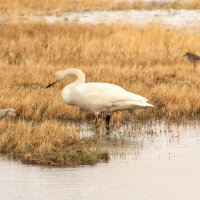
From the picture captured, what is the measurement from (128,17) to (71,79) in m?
16.2

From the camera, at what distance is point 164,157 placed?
913 centimetres

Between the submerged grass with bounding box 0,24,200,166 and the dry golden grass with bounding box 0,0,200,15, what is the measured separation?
43.9 feet

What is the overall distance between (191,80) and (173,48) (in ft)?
15.8

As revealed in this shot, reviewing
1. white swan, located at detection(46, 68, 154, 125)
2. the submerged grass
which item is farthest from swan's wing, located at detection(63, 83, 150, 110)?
the submerged grass

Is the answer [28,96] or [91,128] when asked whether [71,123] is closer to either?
[91,128]

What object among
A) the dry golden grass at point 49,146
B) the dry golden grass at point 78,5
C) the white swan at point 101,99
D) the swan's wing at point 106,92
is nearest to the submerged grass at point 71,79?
the dry golden grass at point 49,146

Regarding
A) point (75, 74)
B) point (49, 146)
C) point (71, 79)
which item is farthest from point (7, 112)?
point (71, 79)

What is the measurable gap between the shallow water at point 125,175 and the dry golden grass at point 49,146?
17cm

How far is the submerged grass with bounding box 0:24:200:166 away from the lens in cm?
921

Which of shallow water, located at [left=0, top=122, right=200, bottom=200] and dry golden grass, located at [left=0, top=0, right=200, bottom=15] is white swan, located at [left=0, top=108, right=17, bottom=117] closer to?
shallow water, located at [left=0, top=122, right=200, bottom=200]

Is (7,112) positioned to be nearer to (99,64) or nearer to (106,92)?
(106,92)

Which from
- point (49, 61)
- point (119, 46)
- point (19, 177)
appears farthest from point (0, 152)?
point (119, 46)

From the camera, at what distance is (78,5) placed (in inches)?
1501

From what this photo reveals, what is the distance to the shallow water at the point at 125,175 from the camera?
739 cm
